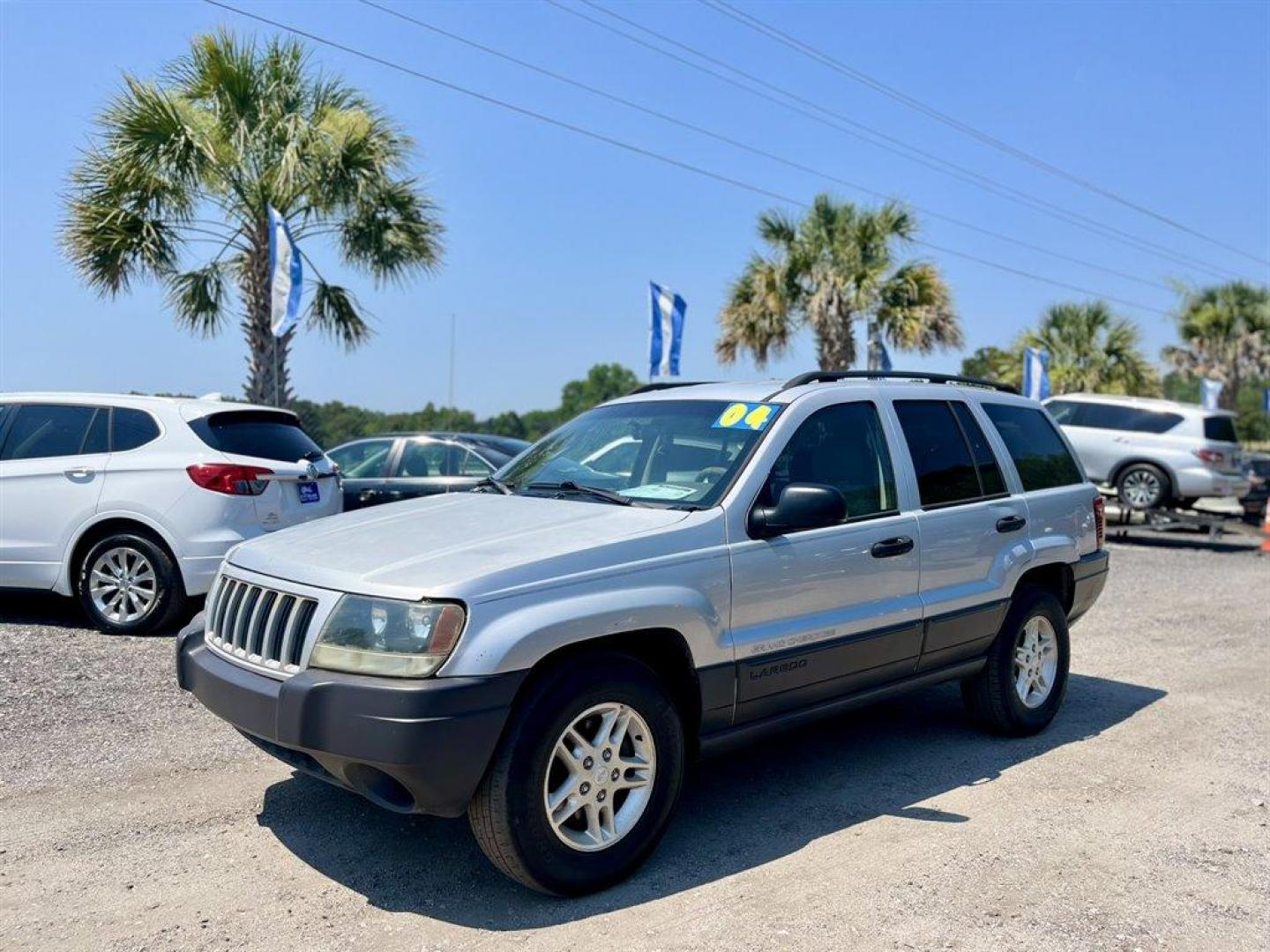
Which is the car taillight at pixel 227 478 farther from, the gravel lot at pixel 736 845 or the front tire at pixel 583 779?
the front tire at pixel 583 779

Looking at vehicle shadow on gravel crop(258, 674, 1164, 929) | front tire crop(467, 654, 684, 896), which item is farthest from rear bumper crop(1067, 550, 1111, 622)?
front tire crop(467, 654, 684, 896)

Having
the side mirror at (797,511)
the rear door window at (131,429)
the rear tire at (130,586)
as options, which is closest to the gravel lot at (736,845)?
the rear tire at (130,586)

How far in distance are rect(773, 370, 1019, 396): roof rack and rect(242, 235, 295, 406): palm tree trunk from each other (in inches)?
406

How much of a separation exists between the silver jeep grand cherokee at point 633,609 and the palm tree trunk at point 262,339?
31.9 feet

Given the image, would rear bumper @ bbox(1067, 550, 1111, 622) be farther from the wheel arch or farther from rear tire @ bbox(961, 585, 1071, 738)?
rear tire @ bbox(961, 585, 1071, 738)

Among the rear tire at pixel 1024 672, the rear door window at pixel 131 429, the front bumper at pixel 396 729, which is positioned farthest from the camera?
the rear door window at pixel 131 429

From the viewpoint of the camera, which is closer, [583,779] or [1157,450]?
[583,779]

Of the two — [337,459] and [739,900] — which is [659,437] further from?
[337,459]

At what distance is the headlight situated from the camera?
3361 millimetres

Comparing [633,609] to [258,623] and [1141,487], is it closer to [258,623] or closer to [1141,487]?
[258,623]

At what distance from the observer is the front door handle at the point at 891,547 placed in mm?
4703

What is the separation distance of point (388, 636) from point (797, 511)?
5.32 feet

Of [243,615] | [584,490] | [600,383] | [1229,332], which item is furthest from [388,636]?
[600,383]

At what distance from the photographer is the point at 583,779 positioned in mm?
3645
